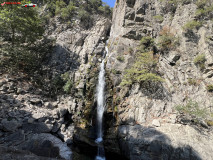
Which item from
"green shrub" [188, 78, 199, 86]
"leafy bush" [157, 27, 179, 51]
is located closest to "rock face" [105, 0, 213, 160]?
"green shrub" [188, 78, 199, 86]

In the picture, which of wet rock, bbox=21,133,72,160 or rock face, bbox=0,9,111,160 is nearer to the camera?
wet rock, bbox=21,133,72,160

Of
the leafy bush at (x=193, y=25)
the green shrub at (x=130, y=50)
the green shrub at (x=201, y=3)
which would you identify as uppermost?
the green shrub at (x=201, y=3)

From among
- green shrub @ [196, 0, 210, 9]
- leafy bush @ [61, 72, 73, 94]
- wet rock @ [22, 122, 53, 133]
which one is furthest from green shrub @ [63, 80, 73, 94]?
green shrub @ [196, 0, 210, 9]

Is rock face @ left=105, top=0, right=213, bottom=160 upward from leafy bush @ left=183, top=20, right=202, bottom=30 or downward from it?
downward

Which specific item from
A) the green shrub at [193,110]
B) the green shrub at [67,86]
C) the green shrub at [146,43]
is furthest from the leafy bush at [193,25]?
Answer: the green shrub at [67,86]

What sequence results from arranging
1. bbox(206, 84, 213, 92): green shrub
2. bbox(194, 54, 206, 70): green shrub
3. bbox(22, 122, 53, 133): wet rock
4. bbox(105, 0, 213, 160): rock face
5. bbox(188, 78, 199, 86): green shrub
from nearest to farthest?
bbox(105, 0, 213, 160): rock face
bbox(22, 122, 53, 133): wet rock
bbox(206, 84, 213, 92): green shrub
bbox(188, 78, 199, 86): green shrub
bbox(194, 54, 206, 70): green shrub

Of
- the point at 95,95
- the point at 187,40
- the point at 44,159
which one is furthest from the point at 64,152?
the point at 187,40

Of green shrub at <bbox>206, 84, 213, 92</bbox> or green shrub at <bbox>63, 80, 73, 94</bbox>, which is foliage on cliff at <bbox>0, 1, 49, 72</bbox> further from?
green shrub at <bbox>206, 84, 213, 92</bbox>

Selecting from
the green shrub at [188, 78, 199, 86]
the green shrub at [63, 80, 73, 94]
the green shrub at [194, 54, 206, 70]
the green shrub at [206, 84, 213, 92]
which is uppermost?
the green shrub at [194, 54, 206, 70]

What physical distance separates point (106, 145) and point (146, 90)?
599cm

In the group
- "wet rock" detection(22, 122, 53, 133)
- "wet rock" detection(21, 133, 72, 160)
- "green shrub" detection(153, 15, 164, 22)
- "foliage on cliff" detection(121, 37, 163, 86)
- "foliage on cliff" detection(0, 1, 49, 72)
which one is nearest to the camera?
"wet rock" detection(21, 133, 72, 160)

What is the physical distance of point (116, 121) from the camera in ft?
31.7

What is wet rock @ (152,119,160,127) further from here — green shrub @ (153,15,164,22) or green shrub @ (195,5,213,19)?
green shrub @ (153,15,164,22)

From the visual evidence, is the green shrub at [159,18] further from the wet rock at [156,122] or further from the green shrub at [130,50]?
the wet rock at [156,122]
